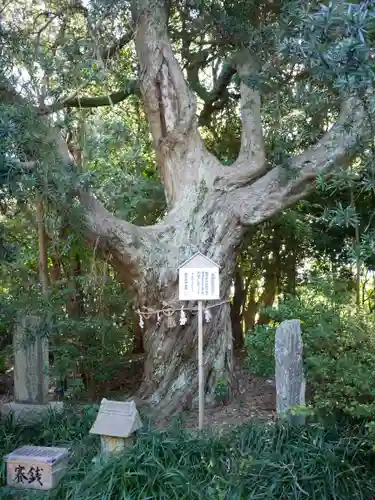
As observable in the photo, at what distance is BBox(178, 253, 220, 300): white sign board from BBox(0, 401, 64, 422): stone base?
1.85 metres

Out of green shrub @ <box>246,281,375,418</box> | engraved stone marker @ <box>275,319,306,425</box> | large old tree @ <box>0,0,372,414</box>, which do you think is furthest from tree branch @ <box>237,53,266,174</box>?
engraved stone marker @ <box>275,319,306,425</box>

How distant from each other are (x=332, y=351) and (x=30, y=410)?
10.5 feet

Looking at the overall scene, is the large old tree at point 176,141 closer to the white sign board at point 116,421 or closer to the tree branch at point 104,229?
the tree branch at point 104,229

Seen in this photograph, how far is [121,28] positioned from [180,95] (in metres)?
1.10

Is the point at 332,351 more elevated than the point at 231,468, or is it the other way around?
the point at 332,351

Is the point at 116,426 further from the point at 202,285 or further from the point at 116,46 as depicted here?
the point at 116,46

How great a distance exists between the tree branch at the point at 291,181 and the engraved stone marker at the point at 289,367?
172 centimetres

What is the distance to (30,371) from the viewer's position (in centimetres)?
582

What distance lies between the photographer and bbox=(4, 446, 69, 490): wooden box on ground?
4.20 metres

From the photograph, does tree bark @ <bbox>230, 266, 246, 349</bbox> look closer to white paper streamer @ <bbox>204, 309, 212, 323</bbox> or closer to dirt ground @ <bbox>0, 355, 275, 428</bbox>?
dirt ground @ <bbox>0, 355, 275, 428</bbox>

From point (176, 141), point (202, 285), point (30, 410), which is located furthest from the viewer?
point (176, 141)

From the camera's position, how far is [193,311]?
5992mm

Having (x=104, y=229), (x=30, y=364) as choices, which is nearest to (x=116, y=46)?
(x=104, y=229)

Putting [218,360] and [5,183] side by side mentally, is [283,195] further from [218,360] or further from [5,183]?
[5,183]
